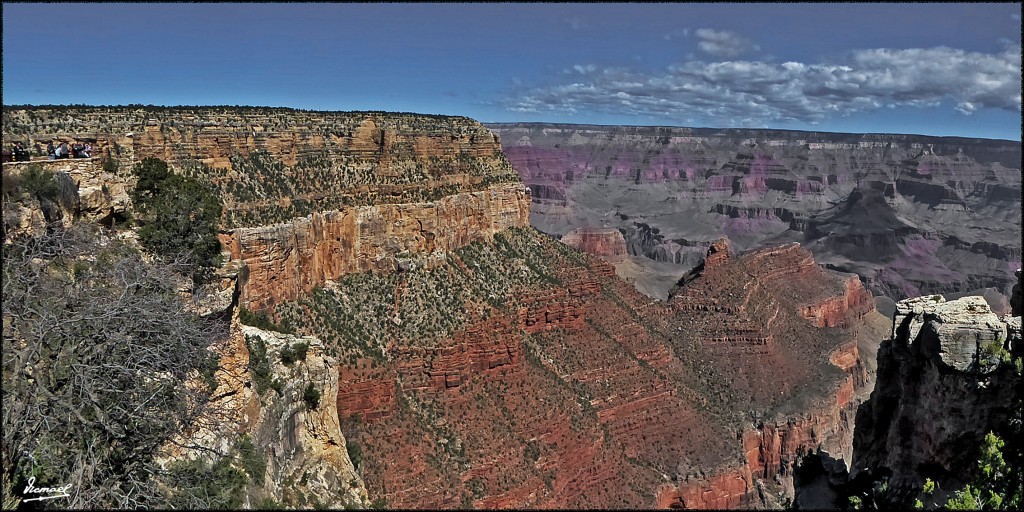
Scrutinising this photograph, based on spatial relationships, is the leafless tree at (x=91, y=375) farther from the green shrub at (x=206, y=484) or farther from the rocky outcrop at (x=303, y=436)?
the rocky outcrop at (x=303, y=436)

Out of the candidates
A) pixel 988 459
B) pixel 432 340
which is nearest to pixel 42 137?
pixel 432 340

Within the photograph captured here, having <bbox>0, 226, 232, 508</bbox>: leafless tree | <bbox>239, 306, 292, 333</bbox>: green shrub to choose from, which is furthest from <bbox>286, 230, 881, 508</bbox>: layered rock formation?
<bbox>0, 226, 232, 508</bbox>: leafless tree

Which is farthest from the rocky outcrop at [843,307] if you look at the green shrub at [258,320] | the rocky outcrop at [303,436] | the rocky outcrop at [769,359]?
the rocky outcrop at [303,436]

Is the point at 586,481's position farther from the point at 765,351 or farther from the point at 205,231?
the point at 765,351

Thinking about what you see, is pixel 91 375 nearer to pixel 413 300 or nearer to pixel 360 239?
pixel 413 300

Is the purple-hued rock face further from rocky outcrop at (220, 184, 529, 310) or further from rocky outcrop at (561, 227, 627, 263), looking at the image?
rocky outcrop at (220, 184, 529, 310)
